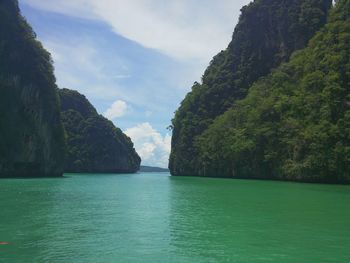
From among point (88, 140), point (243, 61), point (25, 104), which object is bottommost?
point (25, 104)

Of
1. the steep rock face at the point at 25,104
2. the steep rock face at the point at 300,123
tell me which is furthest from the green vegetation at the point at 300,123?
the steep rock face at the point at 25,104

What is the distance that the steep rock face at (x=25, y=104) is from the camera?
218 ft

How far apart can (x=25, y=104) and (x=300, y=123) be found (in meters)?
43.1

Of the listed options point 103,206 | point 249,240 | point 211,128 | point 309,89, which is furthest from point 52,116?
point 249,240

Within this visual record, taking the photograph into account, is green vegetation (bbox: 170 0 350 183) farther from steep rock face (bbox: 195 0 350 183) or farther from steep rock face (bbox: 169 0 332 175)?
steep rock face (bbox: 169 0 332 175)

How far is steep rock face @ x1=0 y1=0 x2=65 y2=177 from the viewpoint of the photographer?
66.3 metres

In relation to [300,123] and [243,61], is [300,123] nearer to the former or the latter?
[300,123]

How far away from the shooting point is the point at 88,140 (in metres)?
139

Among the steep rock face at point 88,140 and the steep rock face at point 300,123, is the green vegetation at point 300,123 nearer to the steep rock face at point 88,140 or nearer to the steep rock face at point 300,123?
the steep rock face at point 300,123

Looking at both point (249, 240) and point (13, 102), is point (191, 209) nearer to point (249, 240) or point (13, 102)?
point (249, 240)

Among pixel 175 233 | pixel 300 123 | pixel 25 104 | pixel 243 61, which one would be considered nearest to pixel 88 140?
pixel 243 61

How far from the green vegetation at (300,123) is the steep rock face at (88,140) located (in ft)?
215

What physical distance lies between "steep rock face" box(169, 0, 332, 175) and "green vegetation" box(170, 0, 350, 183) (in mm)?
10598

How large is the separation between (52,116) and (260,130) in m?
37.0
